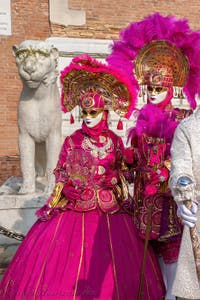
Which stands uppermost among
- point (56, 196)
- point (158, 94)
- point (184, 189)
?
point (158, 94)

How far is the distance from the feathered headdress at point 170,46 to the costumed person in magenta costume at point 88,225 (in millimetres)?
228

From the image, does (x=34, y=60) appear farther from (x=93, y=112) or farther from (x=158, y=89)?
(x=158, y=89)

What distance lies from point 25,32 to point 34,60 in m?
3.87

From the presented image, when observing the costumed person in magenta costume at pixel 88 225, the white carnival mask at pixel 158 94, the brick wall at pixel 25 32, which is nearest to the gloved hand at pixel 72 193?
the costumed person in magenta costume at pixel 88 225

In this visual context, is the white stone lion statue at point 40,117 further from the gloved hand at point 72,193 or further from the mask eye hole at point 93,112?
the gloved hand at point 72,193

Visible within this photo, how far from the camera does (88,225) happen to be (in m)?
4.48

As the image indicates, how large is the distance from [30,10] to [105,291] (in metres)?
6.41

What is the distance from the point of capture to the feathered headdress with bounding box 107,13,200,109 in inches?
176

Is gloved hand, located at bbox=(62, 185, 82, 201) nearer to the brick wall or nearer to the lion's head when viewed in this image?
the lion's head

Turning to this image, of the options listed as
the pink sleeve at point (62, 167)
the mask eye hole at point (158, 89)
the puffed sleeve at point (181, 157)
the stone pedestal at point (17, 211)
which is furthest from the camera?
the stone pedestal at point (17, 211)

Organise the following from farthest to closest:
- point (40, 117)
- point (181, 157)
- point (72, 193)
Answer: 1. point (40, 117)
2. point (72, 193)
3. point (181, 157)

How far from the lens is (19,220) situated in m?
6.26

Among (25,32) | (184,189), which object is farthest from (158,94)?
(25,32)

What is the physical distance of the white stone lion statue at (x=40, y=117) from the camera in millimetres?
6000
